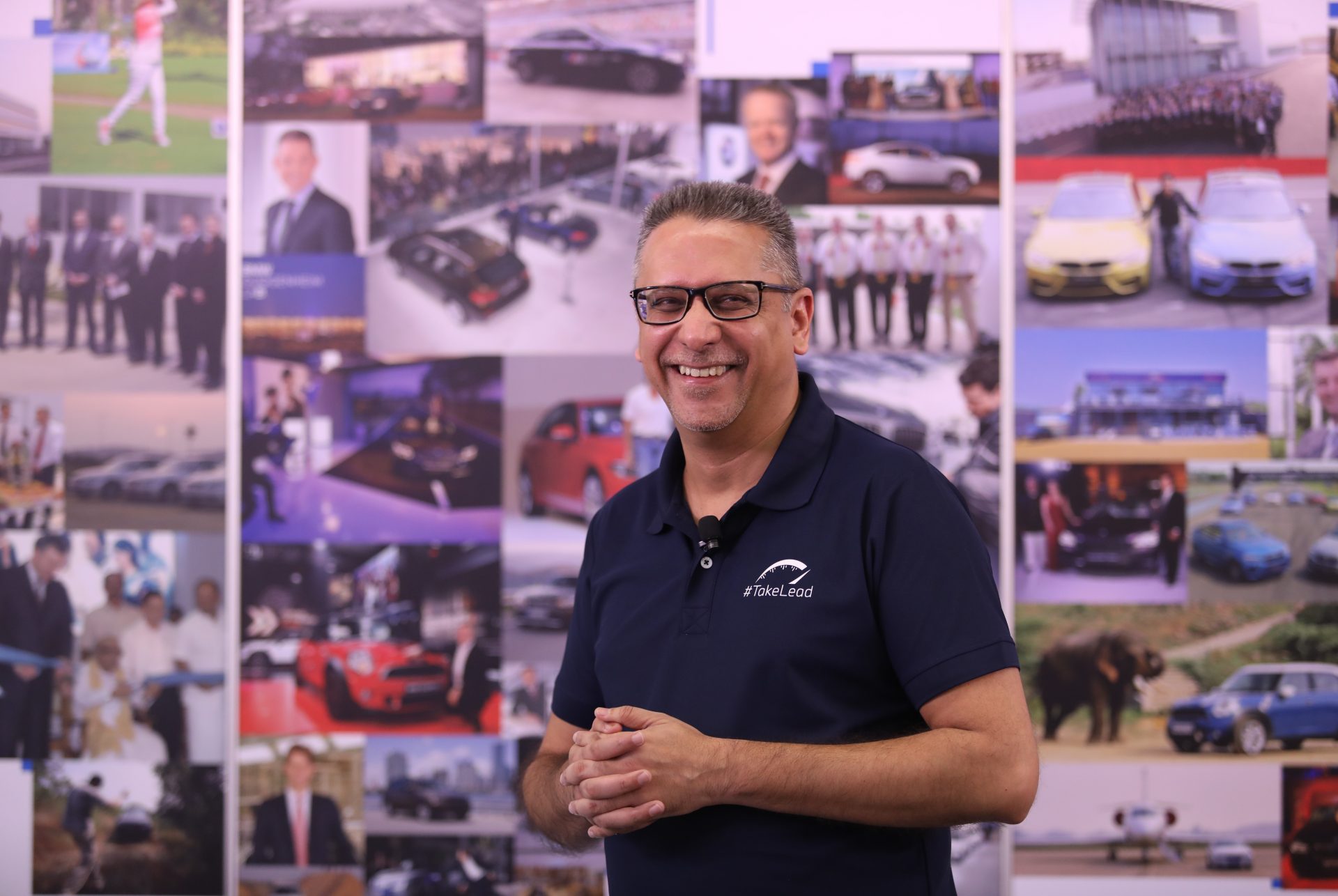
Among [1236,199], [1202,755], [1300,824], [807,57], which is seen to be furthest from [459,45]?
[1300,824]

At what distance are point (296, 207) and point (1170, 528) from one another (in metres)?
2.42

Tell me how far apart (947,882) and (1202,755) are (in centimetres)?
171

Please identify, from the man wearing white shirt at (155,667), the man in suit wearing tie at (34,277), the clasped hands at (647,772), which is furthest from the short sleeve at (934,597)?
the man in suit wearing tie at (34,277)

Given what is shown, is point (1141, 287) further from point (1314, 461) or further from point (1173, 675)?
point (1173, 675)

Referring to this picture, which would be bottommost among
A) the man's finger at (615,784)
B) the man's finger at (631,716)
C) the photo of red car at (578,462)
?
the man's finger at (615,784)

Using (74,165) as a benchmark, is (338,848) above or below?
below

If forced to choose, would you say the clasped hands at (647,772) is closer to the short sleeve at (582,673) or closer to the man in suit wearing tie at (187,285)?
the short sleeve at (582,673)

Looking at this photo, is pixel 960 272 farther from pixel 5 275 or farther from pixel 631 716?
pixel 5 275

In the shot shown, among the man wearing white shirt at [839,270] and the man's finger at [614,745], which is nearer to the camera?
the man's finger at [614,745]

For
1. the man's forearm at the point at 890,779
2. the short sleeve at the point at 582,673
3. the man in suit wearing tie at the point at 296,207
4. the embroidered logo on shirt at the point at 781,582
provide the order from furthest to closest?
the man in suit wearing tie at the point at 296,207, the short sleeve at the point at 582,673, the embroidered logo on shirt at the point at 781,582, the man's forearm at the point at 890,779

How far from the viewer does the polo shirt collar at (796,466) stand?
144 cm

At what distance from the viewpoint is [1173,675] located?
2801 millimetres

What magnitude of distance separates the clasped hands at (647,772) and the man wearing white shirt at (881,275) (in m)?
1.76

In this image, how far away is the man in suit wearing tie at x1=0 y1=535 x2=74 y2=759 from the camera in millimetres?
2893
